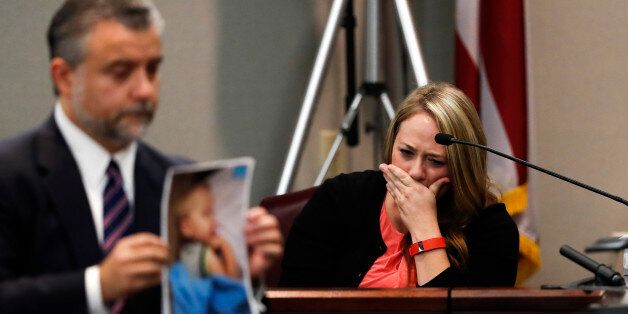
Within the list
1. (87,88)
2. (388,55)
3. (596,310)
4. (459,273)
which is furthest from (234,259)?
(388,55)

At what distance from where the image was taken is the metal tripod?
365cm

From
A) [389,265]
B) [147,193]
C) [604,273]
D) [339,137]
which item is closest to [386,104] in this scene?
[339,137]

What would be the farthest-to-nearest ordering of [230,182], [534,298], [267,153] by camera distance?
1. [267,153]
2. [534,298]
3. [230,182]

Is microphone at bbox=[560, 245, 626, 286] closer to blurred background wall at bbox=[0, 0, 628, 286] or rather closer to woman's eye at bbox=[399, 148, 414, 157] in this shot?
woman's eye at bbox=[399, 148, 414, 157]

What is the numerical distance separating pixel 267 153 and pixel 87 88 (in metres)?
2.59

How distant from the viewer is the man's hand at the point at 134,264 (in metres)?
1.24

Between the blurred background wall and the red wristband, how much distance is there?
45.8 inches

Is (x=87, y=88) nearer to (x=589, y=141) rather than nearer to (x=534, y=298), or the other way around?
(x=534, y=298)

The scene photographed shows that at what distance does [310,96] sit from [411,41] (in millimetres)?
402

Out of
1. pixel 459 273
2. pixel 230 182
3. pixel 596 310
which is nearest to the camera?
pixel 230 182

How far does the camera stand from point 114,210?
1.36m

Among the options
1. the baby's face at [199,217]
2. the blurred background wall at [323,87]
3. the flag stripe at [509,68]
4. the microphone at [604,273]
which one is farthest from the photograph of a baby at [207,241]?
the flag stripe at [509,68]

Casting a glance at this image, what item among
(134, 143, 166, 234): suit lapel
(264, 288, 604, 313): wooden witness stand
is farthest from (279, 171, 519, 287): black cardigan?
(134, 143, 166, 234): suit lapel

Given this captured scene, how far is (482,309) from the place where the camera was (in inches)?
A: 68.4
